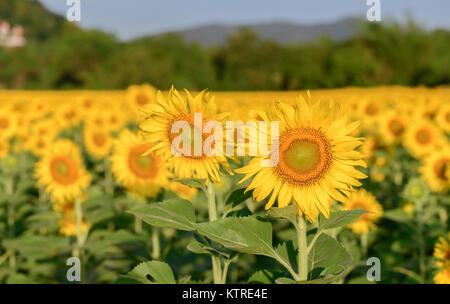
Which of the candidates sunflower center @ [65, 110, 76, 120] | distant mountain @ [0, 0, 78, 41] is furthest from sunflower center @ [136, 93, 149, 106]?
distant mountain @ [0, 0, 78, 41]

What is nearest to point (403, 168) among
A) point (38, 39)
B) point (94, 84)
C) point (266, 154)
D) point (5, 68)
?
point (266, 154)

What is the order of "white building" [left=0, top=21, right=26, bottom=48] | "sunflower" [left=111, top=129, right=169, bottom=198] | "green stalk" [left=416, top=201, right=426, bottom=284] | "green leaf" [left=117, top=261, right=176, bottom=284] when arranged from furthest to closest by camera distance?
"white building" [left=0, top=21, right=26, bottom=48] → "green stalk" [left=416, top=201, right=426, bottom=284] → "sunflower" [left=111, top=129, right=169, bottom=198] → "green leaf" [left=117, top=261, right=176, bottom=284]

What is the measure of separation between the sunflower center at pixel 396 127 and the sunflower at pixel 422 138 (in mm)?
205

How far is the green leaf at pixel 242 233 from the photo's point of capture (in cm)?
158

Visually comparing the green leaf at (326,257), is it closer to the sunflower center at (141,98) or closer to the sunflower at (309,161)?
the sunflower at (309,161)

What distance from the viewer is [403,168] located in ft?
20.8

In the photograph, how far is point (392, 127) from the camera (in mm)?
6281

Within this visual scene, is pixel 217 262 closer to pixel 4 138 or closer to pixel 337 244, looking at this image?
pixel 337 244

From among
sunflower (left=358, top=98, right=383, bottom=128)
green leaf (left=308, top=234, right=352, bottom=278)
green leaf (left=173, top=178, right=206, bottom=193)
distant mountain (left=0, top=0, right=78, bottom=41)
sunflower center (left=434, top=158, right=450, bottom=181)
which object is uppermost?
distant mountain (left=0, top=0, right=78, bottom=41)

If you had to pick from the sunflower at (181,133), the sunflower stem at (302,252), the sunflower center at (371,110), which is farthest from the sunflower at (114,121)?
the sunflower stem at (302,252)

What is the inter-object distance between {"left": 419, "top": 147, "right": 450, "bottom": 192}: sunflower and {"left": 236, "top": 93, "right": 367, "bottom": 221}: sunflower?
3.55 metres

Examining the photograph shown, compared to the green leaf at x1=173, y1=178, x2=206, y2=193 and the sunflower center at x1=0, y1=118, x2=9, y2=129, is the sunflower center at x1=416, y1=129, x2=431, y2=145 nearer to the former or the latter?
the green leaf at x1=173, y1=178, x2=206, y2=193

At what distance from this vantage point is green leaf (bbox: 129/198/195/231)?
5.80 ft
